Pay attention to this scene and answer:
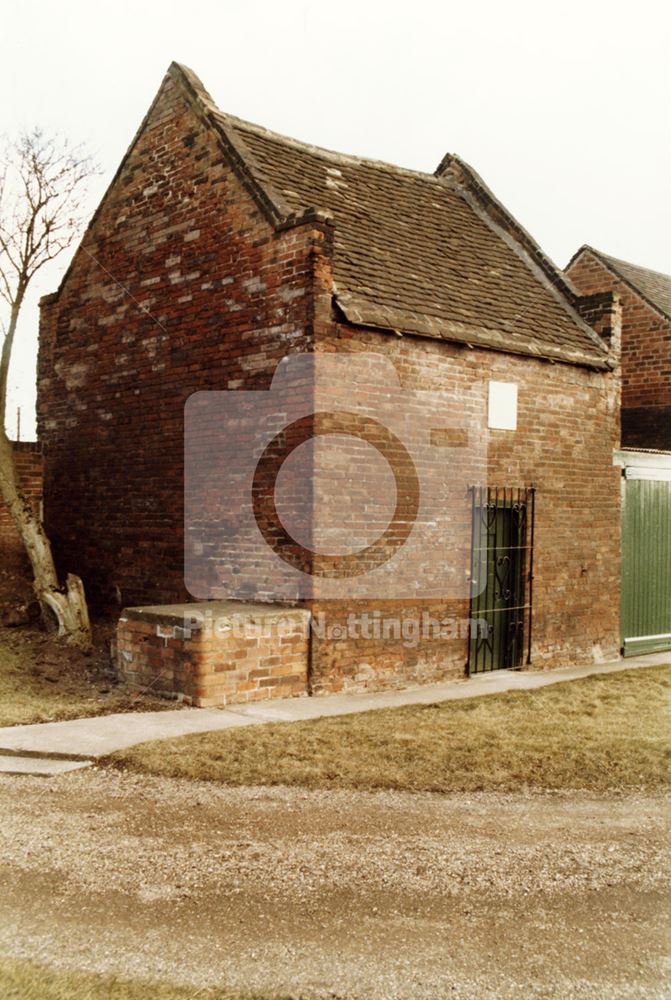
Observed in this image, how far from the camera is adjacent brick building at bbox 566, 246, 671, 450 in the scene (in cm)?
1608

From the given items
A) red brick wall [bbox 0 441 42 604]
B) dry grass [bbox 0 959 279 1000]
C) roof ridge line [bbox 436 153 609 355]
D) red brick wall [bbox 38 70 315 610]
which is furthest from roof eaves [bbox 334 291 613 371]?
dry grass [bbox 0 959 279 1000]

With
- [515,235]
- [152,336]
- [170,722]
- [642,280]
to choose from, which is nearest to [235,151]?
[152,336]

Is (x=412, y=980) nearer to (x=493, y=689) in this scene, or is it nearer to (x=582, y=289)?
(x=493, y=689)

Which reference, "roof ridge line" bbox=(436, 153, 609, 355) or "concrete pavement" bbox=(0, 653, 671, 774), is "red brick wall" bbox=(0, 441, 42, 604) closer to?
"concrete pavement" bbox=(0, 653, 671, 774)

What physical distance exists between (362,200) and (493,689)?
6610 millimetres

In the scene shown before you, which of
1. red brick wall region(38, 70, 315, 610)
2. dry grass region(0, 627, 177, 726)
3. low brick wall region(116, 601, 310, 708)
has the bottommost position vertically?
dry grass region(0, 627, 177, 726)

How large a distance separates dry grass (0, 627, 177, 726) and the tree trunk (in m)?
0.27

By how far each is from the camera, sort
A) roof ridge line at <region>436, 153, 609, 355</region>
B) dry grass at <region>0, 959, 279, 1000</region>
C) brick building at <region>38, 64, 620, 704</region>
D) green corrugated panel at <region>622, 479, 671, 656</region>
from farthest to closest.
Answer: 1. roof ridge line at <region>436, 153, 609, 355</region>
2. green corrugated panel at <region>622, 479, 671, 656</region>
3. brick building at <region>38, 64, 620, 704</region>
4. dry grass at <region>0, 959, 279, 1000</region>

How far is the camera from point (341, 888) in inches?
172

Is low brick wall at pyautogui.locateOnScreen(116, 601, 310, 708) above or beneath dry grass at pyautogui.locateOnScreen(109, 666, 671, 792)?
above

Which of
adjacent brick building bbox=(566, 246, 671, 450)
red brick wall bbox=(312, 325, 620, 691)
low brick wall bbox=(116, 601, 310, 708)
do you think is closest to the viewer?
low brick wall bbox=(116, 601, 310, 708)

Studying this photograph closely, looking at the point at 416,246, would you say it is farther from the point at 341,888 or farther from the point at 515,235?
the point at 341,888

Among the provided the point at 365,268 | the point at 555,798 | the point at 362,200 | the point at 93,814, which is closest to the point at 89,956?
the point at 93,814

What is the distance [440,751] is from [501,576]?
4.45 m
